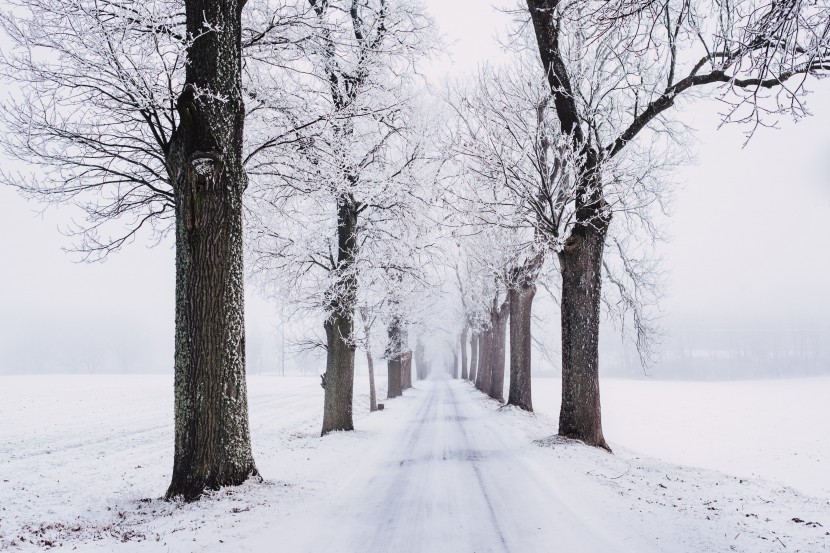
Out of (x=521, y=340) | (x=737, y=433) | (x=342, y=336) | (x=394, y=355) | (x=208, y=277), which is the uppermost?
(x=208, y=277)

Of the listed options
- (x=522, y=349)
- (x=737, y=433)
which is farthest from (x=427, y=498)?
(x=737, y=433)

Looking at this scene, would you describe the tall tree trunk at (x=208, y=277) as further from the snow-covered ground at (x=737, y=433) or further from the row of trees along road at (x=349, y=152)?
the snow-covered ground at (x=737, y=433)

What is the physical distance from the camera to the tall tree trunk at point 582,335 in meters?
9.53

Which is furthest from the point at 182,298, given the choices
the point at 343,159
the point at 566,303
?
the point at 566,303

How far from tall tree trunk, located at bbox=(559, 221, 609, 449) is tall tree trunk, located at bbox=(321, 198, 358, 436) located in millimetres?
5328

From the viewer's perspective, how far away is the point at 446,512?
16.8ft

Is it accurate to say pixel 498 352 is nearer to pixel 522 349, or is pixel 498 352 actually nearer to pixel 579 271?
pixel 522 349

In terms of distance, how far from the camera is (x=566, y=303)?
9.94m

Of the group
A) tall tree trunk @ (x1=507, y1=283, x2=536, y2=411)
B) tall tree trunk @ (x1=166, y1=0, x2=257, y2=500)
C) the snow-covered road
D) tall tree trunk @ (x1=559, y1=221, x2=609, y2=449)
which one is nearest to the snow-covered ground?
tall tree trunk @ (x1=559, y1=221, x2=609, y2=449)

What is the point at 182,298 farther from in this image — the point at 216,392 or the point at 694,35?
the point at 694,35

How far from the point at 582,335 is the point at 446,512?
5.68 m

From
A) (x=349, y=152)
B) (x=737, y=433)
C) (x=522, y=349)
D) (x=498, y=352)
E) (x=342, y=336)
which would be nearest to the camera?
(x=349, y=152)

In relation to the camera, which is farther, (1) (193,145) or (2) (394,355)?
(2) (394,355)

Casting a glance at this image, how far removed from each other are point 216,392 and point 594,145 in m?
8.79
